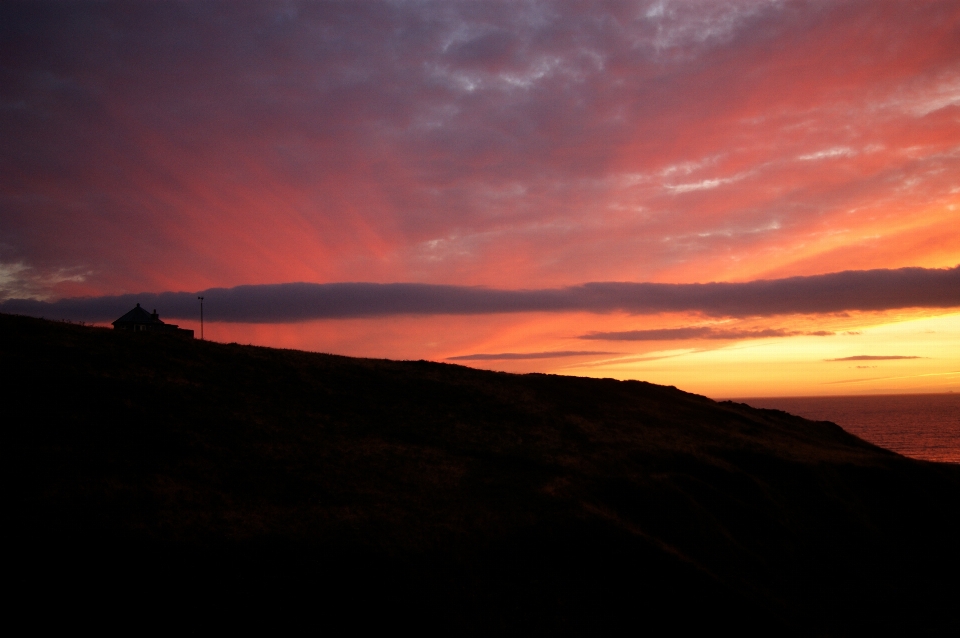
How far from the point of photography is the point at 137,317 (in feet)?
197

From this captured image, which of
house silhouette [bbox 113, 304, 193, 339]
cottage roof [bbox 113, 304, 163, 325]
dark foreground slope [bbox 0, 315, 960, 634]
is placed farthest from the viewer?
cottage roof [bbox 113, 304, 163, 325]

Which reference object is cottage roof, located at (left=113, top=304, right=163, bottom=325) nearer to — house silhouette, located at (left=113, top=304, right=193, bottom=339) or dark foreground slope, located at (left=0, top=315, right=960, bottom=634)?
house silhouette, located at (left=113, top=304, right=193, bottom=339)

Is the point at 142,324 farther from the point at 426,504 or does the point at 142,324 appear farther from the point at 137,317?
the point at 426,504

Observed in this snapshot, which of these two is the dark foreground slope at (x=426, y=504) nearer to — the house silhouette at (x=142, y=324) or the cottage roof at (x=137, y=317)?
the house silhouette at (x=142, y=324)

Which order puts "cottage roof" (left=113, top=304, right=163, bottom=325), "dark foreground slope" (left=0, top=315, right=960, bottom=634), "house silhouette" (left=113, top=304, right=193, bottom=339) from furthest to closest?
1. "cottage roof" (left=113, top=304, right=163, bottom=325)
2. "house silhouette" (left=113, top=304, right=193, bottom=339)
3. "dark foreground slope" (left=0, top=315, right=960, bottom=634)

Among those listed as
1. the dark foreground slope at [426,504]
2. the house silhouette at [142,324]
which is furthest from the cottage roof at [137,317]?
the dark foreground slope at [426,504]

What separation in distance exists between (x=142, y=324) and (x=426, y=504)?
48170 millimetres

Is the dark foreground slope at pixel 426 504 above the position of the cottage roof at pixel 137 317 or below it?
below

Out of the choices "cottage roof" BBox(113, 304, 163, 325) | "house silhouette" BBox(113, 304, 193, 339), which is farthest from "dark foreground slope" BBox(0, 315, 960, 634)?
"cottage roof" BBox(113, 304, 163, 325)

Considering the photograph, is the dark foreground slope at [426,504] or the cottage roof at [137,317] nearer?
the dark foreground slope at [426,504]

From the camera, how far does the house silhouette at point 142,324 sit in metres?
58.4

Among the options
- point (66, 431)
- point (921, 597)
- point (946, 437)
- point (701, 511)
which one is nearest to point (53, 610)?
point (66, 431)

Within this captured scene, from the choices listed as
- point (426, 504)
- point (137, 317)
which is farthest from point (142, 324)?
point (426, 504)

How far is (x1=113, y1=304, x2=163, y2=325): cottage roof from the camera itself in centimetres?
5906
